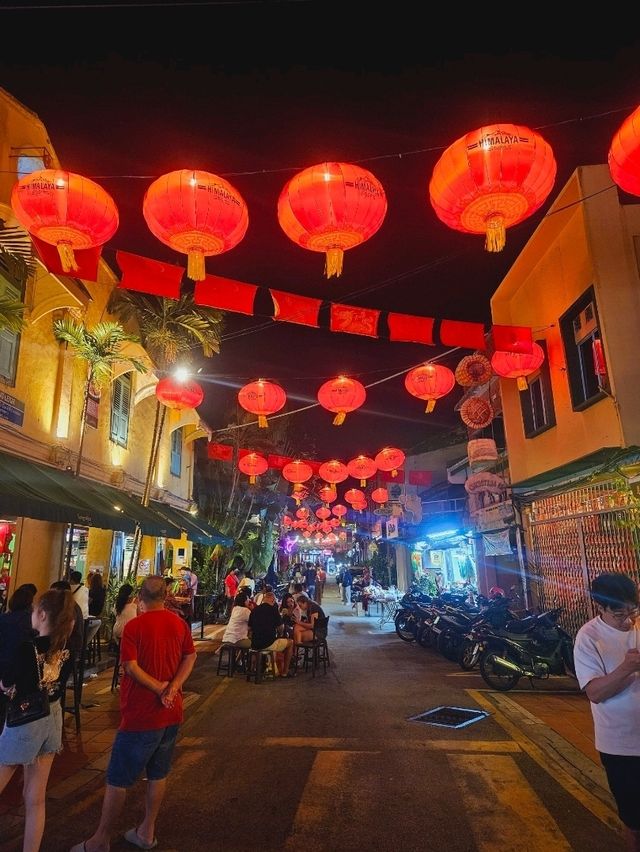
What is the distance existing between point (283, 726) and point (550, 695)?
4917 millimetres

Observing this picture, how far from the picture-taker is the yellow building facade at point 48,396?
10156 millimetres

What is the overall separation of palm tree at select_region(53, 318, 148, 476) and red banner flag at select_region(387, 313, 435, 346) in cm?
737

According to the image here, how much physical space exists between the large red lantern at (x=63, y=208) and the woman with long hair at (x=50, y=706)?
13.4ft

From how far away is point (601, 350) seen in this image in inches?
371

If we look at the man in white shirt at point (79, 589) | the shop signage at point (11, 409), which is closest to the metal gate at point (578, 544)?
the man in white shirt at point (79, 589)

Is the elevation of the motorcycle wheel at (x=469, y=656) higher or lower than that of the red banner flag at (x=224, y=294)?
lower

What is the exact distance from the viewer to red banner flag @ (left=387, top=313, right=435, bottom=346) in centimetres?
883

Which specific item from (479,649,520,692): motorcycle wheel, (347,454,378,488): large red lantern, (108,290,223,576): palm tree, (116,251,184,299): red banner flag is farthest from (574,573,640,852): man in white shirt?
(347,454,378,488): large red lantern

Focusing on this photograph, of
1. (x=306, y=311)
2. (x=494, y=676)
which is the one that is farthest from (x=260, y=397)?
(x=494, y=676)

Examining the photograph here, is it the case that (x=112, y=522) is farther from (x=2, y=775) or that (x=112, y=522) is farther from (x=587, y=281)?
(x=587, y=281)

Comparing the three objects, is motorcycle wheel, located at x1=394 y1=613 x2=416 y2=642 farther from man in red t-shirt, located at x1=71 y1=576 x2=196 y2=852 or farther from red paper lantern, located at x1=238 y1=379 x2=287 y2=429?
man in red t-shirt, located at x1=71 y1=576 x2=196 y2=852

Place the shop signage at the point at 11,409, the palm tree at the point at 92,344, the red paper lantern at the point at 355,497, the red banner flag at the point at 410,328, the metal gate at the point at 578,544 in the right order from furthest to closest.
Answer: the red paper lantern at the point at 355,497 → the palm tree at the point at 92,344 → the shop signage at the point at 11,409 → the metal gate at the point at 578,544 → the red banner flag at the point at 410,328

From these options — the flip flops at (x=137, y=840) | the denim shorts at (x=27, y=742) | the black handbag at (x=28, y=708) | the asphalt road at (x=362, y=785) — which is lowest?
the asphalt road at (x=362, y=785)

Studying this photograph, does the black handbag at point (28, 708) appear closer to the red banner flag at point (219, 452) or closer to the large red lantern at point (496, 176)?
the large red lantern at point (496, 176)
